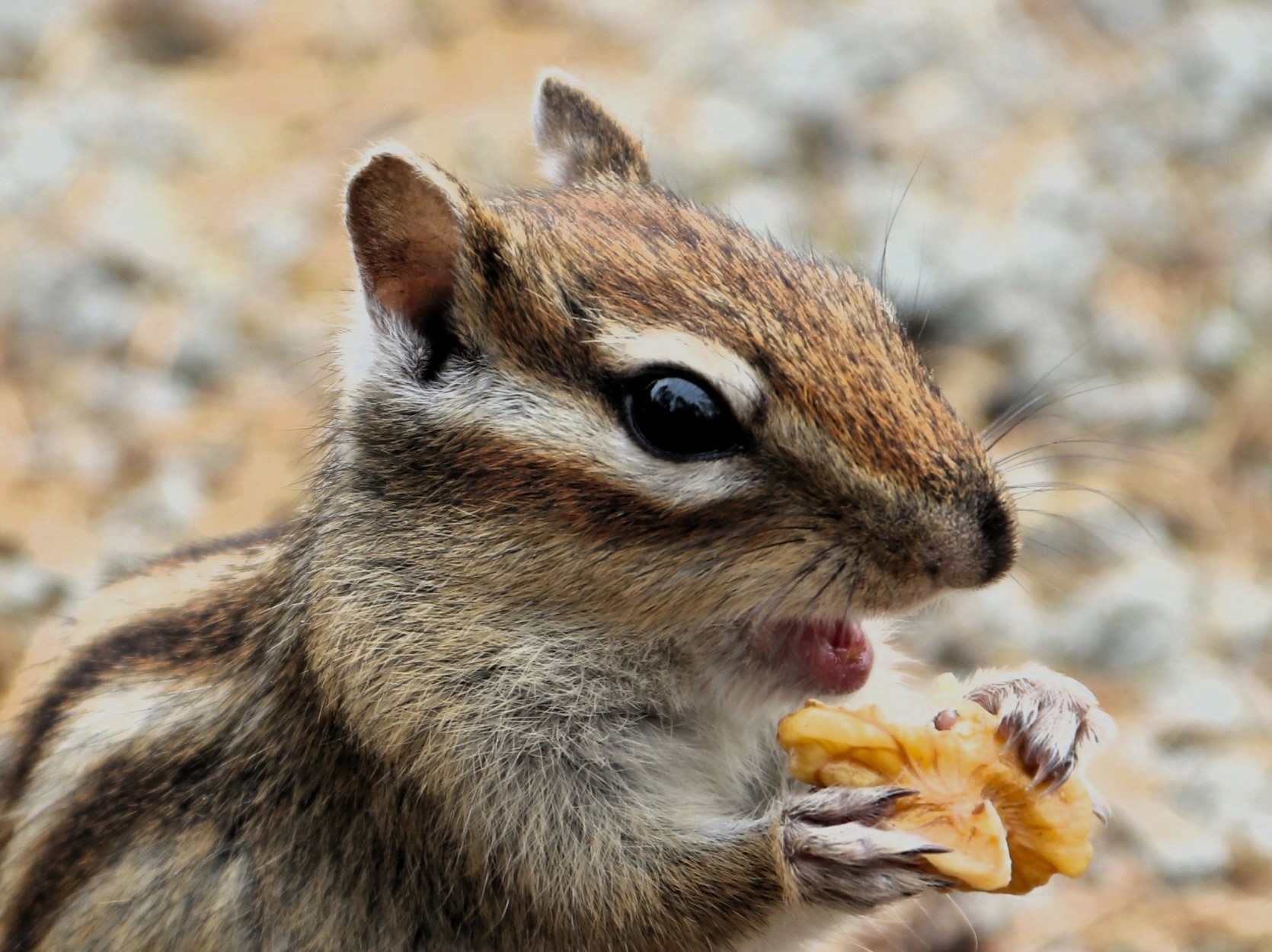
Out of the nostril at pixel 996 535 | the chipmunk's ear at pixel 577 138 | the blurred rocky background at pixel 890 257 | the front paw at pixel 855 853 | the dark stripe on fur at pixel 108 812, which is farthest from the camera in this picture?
the blurred rocky background at pixel 890 257

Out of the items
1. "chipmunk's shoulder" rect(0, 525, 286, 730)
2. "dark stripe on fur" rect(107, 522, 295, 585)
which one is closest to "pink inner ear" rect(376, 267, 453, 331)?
"chipmunk's shoulder" rect(0, 525, 286, 730)

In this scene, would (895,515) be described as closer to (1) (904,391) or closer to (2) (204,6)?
(1) (904,391)

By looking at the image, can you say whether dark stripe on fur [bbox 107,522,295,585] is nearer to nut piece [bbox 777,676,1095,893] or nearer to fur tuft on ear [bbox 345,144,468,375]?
fur tuft on ear [bbox 345,144,468,375]

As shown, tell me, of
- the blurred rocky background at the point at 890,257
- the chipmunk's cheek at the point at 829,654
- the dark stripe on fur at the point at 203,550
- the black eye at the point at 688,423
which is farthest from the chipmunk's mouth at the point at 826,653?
the dark stripe on fur at the point at 203,550

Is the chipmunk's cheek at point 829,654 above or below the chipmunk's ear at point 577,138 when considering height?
below

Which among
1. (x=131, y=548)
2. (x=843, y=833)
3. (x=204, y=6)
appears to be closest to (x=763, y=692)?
(x=843, y=833)

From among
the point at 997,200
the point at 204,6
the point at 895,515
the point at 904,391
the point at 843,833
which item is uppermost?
the point at 204,6

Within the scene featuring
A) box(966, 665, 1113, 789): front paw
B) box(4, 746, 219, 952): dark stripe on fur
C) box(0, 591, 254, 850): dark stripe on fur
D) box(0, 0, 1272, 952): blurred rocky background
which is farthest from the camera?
box(0, 0, 1272, 952): blurred rocky background

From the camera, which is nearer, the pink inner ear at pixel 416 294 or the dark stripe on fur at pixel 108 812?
the pink inner ear at pixel 416 294

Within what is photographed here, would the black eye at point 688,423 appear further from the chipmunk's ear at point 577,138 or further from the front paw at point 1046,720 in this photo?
the chipmunk's ear at point 577,138
